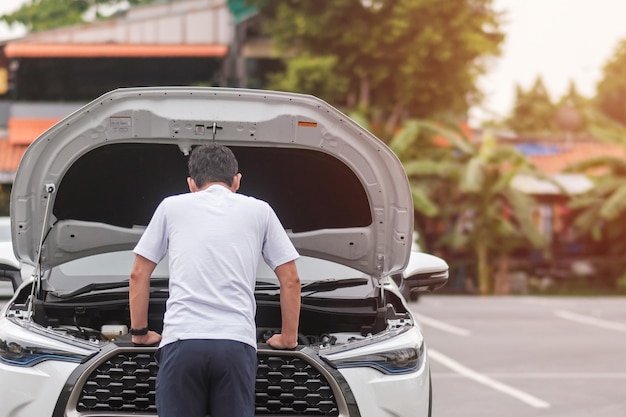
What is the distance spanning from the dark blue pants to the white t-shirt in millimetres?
48

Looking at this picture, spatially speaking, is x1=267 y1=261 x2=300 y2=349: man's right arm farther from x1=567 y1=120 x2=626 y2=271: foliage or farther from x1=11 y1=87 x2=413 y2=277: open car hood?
x1=567 y1=120 x2=626 y2=271: foliage

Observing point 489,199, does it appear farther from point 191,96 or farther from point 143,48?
point 191,96

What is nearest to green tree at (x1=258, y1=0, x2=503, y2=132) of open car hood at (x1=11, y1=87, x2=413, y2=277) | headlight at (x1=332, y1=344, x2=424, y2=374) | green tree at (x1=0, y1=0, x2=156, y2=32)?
green tree at (x1=0, y1=0, x2=156, y2=32)

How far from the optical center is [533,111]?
66.1m

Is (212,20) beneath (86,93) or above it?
above

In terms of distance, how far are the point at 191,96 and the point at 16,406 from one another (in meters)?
1.70

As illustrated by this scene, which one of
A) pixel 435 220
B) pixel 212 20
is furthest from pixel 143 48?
pixel 435 220

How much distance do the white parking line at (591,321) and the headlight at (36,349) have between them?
13.3 meters

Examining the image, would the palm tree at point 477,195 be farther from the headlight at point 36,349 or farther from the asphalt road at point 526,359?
the headlight at point 36,349

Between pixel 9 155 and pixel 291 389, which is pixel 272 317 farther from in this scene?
pixel 9 155

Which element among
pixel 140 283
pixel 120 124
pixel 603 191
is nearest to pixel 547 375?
pixel 120 124

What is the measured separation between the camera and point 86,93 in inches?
1340

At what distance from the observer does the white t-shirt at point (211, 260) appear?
4.21 meters

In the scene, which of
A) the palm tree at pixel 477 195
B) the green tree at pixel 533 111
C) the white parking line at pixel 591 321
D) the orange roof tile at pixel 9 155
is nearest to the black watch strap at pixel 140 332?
the white parking line at pixel 591 321
